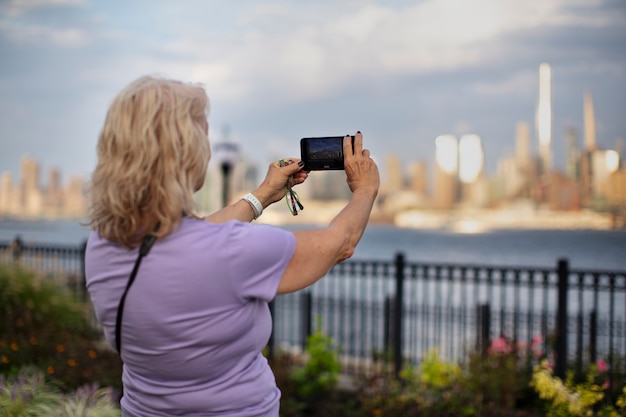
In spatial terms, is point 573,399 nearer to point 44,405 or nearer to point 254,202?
point 44,405

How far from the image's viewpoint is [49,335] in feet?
24.4

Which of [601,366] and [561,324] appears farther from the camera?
[561,324]

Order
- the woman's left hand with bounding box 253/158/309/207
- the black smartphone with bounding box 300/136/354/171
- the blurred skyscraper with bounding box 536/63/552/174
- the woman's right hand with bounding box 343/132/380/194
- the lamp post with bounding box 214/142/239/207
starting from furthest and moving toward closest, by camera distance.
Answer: the blurred skyscraper with bounding box 536/63/552/174 < the lamp post with bounding box 214/142/239/207 < the woman's left hand with bounding box 253/158/309/207 < the black smartphone with bounding box 300/136/354/171 < the woman's right hand with bounding box 343/132/380/194

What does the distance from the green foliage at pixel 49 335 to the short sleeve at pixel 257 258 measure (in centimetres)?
425

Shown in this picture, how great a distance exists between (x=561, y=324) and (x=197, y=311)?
20.1 ft

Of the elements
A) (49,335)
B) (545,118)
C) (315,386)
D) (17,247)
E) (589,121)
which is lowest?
(315,386)

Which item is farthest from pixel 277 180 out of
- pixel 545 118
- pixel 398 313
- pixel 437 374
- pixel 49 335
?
pixel 545 118

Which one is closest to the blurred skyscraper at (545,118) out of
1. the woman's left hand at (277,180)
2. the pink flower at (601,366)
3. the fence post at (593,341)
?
the fence post at (593,341)

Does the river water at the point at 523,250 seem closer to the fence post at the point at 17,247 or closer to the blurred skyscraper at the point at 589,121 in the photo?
the blurred skyscraper at the point at 589,121

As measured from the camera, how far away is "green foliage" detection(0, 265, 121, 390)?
638 centimetres

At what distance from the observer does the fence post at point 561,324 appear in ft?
22.8

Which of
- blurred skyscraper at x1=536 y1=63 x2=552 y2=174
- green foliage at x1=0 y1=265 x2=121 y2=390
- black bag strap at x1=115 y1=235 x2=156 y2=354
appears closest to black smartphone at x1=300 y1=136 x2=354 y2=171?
black bag strap at x1=115 y1=235 x2=156 y2=354

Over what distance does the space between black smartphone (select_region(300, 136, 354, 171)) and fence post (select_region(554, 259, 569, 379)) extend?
5.49 meters

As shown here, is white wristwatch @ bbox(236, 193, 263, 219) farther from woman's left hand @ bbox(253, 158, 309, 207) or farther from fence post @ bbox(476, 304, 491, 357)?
fence post @ bbox(476, 304, 491, 357)
